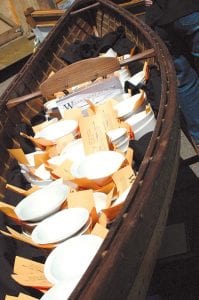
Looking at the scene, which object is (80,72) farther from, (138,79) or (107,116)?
(107,116)

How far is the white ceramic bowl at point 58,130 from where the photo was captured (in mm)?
2895

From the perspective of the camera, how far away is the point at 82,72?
3344 mm

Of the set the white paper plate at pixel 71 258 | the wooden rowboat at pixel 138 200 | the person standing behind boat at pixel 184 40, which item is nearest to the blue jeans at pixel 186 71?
the person standing behind boat at pixel 184 40

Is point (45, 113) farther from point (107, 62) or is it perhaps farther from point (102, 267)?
point (102, 267)

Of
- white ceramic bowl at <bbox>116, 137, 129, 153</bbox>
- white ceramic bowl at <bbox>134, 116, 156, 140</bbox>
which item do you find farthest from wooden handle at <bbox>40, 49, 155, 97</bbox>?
white ceramic bowl at <bbox>116, 137, 129, 153</bbox>

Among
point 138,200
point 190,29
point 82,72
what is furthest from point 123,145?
point 190,29

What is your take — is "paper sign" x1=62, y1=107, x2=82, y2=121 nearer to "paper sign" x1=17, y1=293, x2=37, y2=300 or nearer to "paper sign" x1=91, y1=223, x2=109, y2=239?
"paper sign" x1=91, y1=223, x2=109, y2=239

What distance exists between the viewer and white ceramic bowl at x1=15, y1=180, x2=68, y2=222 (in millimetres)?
2256

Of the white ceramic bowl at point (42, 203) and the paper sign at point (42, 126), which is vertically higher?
the white ceramic bowl at point (42, 203)

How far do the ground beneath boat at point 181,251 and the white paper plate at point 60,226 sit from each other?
0.94 m

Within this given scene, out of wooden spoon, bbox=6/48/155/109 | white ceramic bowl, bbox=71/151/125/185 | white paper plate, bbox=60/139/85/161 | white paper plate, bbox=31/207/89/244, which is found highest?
wooden spoon, bbox=6/48/155/109

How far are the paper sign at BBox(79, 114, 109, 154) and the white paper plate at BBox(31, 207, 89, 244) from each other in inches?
18.6

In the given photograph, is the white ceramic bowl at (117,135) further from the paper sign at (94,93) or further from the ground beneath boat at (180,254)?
the ground beneath boat at (180,254)

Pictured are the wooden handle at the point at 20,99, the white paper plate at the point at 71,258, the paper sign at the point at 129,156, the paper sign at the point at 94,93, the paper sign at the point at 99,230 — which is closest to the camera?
the white paper plate at the point at 71,258
